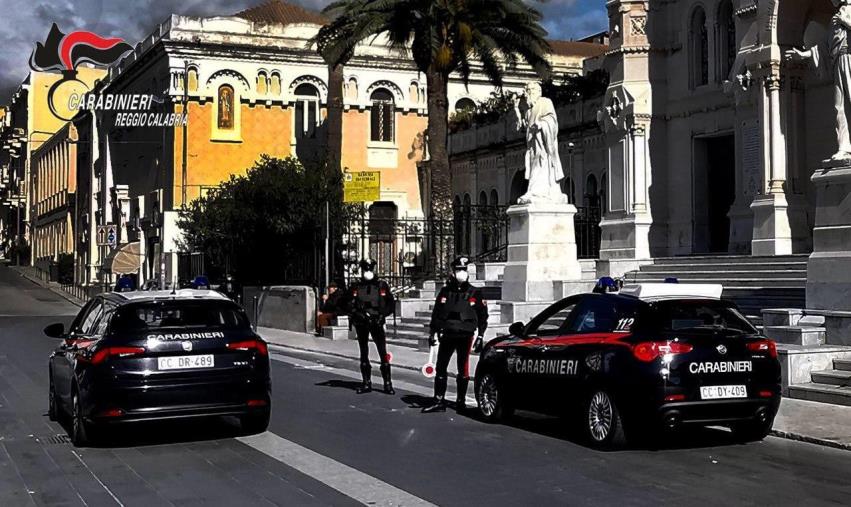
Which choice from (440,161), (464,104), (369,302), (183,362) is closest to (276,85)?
(464,104)

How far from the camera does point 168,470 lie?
364 inches

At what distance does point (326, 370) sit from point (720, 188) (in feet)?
38.9

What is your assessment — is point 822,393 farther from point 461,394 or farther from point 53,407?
point 53,407

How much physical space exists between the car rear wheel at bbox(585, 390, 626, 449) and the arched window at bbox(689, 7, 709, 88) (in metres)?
17.4

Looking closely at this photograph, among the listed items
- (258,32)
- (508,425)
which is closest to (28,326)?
(258,32)

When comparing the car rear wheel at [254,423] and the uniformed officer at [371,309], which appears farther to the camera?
the uniformed officer at [371,309]

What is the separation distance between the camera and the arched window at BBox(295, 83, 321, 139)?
50.6 m

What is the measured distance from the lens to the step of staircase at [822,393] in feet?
42.1

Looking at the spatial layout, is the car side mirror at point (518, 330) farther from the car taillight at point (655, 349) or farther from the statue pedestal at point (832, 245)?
the statue pedestal at point (832, 245)

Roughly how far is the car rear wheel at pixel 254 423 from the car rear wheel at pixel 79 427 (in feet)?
5.06

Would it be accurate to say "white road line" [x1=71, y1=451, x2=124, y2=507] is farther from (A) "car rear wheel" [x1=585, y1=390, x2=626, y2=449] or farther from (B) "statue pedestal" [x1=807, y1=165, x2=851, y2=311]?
(B) "statue pedestal" [x1=807, y1=165, x2=851, y2=311]

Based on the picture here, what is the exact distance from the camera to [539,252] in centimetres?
2330

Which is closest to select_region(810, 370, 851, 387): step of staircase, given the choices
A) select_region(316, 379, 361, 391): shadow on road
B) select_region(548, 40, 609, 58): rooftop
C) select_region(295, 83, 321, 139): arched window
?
select_region(316, 379, 361, 391): shadow on road

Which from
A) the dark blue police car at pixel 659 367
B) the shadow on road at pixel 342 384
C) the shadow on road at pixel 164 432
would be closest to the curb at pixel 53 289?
the shadow on road at pixel 342 384
